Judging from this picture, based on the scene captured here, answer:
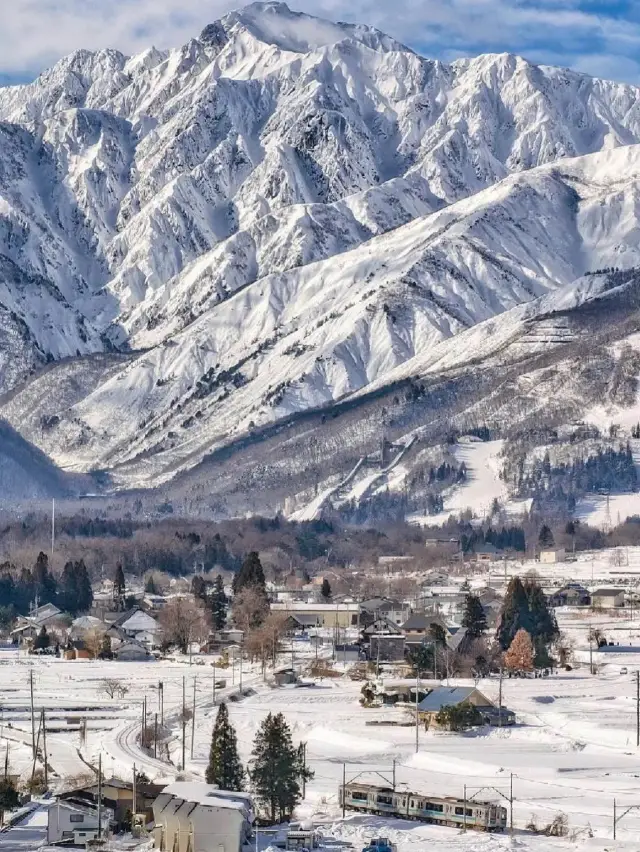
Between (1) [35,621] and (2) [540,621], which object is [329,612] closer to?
(1) [35,621]

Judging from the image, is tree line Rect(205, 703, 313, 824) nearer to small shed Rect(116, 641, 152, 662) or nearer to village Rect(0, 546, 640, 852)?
village Rect(0, 546, 640, 852)

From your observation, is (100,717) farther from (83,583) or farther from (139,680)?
(83,583)

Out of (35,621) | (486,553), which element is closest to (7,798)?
(35,621)

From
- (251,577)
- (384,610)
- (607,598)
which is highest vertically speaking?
(251,577)

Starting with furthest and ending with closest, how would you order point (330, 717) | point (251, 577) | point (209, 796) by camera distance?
point (251, 577) → point (330, 717) → point (209, 796)

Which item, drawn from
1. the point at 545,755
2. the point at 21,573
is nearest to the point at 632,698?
the point at 545,755

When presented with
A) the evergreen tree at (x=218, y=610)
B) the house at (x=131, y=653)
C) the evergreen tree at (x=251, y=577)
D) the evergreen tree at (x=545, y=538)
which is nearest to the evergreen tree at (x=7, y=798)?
the house at (x=131, y=653)

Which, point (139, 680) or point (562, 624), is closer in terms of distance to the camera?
point (139, 680)
